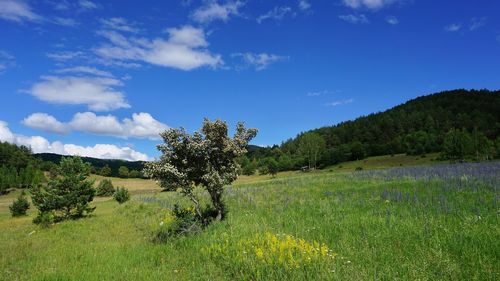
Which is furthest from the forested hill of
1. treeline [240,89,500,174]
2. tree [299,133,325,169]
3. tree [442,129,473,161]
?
tree [442,129,473,161]

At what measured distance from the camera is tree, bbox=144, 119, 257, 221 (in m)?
14.1

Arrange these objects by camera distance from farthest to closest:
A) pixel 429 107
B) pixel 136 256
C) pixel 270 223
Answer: pixel 429 107, pixel 270 223, pixel 136 256

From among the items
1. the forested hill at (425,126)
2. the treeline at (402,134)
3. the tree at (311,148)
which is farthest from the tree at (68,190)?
the forested hill at (425,126)

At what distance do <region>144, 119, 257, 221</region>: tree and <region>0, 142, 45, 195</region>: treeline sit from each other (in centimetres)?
7262

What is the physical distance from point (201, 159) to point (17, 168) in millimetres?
164375

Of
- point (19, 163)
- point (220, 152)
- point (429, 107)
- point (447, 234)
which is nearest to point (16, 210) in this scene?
point (220, 152)

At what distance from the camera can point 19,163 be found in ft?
489

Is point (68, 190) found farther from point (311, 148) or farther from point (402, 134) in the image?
point (402, 134)

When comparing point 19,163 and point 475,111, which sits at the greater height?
point 475,111

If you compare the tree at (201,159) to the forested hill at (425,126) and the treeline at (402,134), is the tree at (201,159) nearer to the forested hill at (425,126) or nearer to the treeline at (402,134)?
the treeline at (402,134)

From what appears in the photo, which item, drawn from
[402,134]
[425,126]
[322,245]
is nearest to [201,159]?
[322,245]

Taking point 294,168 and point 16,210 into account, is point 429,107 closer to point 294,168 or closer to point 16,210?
point 294,168

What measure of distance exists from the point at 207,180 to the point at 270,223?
295cm

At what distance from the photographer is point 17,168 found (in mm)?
148625
